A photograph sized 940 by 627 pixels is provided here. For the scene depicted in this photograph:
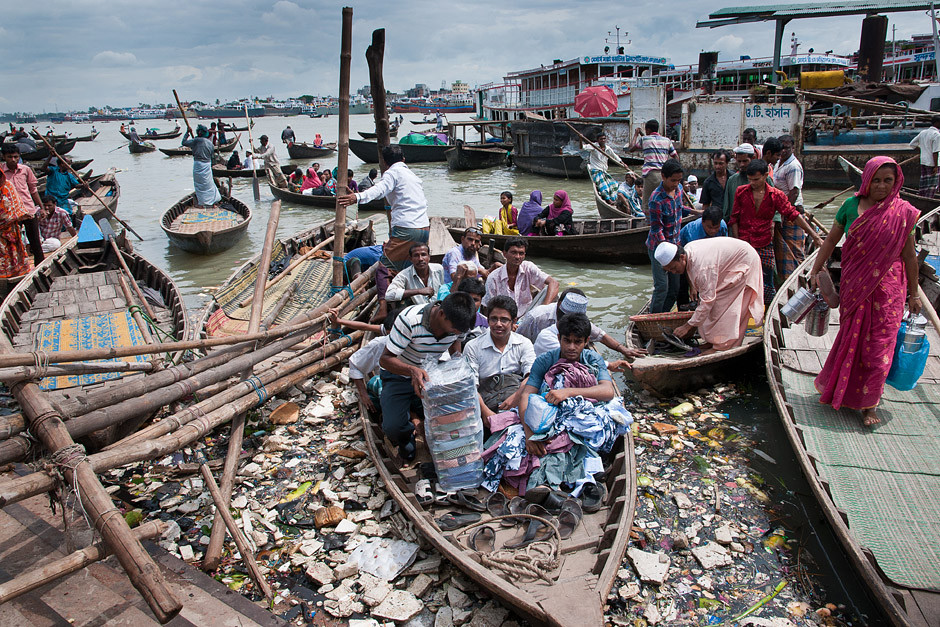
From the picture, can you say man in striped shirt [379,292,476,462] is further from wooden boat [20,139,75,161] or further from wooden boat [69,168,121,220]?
wooden boat [20,139,75,161]

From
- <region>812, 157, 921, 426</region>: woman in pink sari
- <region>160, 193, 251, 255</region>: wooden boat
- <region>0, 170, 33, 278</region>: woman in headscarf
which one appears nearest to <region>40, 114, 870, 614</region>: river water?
<region>160, 193, 251, 255</region>: wooden boat

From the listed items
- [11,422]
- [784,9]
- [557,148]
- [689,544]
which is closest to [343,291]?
[11,422]

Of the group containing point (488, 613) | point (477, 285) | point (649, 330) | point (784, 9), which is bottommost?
point (488, 613)

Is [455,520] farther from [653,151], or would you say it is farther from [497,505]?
[653,151]

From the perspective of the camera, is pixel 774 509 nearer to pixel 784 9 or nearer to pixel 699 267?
pixel 699 267

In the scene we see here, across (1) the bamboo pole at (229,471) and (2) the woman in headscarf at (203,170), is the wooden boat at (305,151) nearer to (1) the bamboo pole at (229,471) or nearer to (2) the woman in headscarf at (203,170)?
(2) the woman in headscarf at (203,170)

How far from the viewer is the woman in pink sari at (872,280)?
11.3 ft

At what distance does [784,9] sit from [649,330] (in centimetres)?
2087

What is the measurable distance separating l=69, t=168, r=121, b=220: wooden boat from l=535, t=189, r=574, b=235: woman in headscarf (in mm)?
9967

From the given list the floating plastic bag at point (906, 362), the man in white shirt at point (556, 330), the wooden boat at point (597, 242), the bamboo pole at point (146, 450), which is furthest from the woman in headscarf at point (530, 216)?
the floating plastic bag at point (906, 362)

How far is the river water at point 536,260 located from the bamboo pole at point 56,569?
11.8 ft

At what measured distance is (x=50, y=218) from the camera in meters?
Answer: 9.87

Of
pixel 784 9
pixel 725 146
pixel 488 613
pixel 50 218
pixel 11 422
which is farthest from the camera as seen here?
pixel 784 9

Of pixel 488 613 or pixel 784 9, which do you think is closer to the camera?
pixel 488 613
